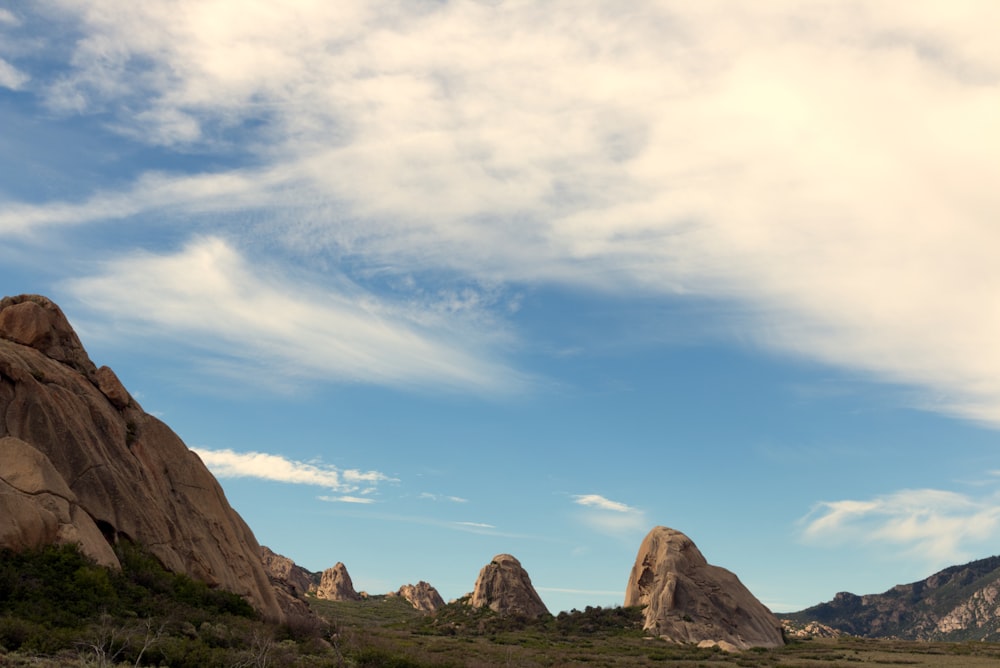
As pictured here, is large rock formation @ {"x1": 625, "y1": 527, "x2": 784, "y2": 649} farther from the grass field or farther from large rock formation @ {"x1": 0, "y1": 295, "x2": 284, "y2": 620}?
large rock formation @ {"x1": 0, "y1": 295, "x2": 284, "y2": 620}

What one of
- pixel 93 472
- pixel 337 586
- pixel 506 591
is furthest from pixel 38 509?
pixel 337 586

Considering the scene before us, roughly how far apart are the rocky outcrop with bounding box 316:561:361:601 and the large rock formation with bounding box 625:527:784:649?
76938 millimetres

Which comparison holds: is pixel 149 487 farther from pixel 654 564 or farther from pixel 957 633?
pixel 957 633

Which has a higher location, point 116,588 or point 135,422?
point 135,422

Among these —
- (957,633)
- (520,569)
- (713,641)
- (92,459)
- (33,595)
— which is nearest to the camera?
(33,595)

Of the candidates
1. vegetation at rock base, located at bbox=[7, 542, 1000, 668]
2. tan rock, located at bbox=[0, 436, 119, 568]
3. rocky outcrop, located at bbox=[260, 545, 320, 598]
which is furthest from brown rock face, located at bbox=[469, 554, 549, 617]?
tan rock, located at bbox=[0, 436, 119, 568]

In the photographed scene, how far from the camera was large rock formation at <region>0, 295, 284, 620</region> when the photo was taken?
31859 mm

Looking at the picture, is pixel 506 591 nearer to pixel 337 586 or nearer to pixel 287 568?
pixel 337 586

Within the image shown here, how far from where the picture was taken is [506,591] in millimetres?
109375

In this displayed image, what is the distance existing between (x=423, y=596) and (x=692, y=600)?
8406 centimetres

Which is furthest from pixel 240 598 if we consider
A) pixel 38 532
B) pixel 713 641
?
pixel 713 641

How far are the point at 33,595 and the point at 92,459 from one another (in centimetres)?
953

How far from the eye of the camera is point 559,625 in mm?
100812

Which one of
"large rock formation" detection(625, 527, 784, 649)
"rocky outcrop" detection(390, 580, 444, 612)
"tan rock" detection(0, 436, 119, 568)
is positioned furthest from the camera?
"rocky outcrop" detection(390, 580, 444, 612)
